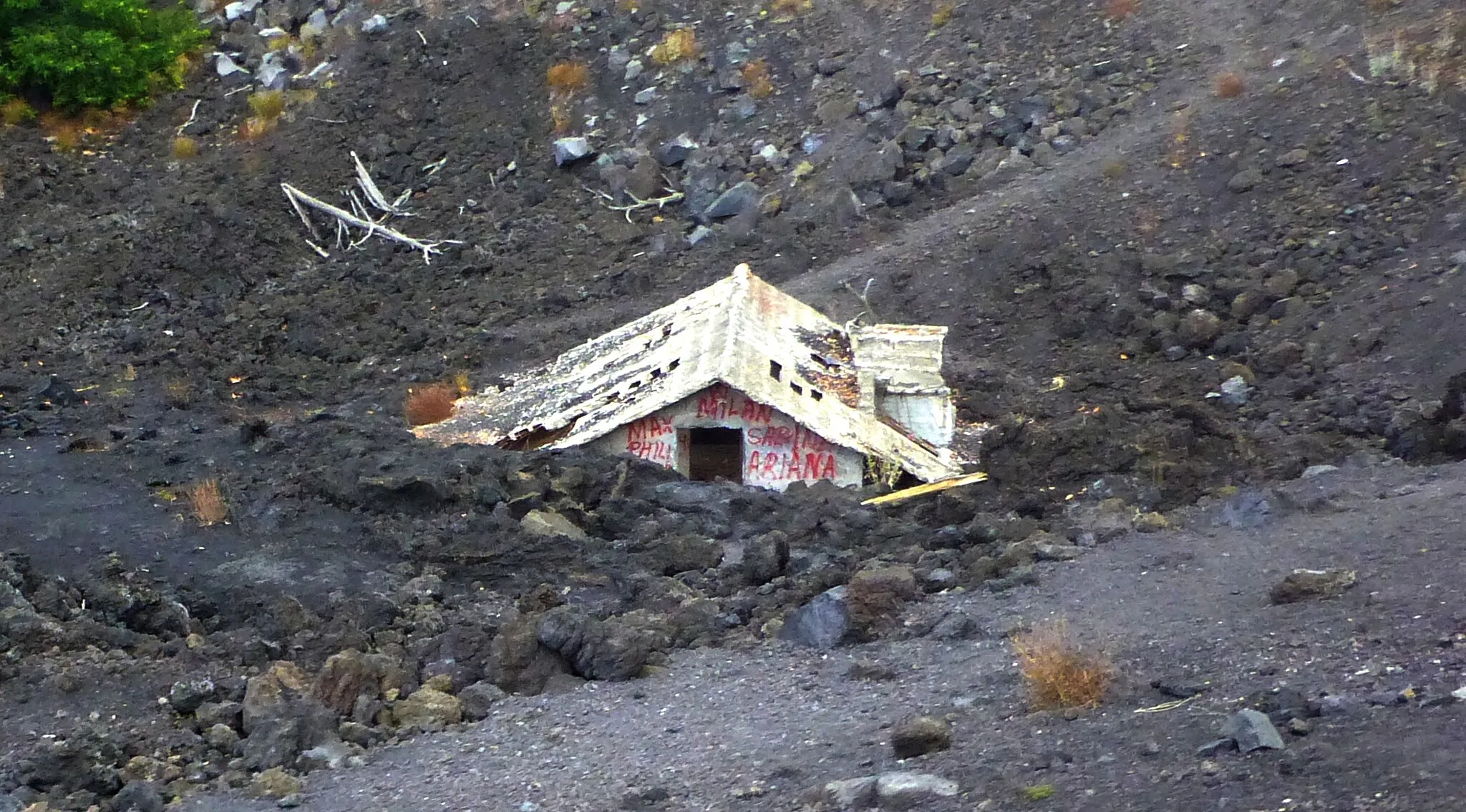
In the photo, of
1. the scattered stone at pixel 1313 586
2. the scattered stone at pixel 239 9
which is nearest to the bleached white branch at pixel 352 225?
the scattered stone at pixel 239 9

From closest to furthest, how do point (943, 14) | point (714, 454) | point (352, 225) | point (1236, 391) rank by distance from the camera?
1. point (714, 454)
2. point (1236, 391)
3. point (943, 14)
4. point (352, 225)

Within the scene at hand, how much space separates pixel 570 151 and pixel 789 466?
→ 12603 millimetres

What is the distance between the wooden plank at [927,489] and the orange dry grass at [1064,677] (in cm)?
551

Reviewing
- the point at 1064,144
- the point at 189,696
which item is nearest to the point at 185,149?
the point at 1064,144

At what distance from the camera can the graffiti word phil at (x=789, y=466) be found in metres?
13.7

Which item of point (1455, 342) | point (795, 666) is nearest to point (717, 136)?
point (1455, 342)

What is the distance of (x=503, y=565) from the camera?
11180mm

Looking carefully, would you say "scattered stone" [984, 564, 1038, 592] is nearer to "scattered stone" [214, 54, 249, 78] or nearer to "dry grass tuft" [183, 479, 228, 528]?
"dry grass tuft" [183, 479, 228, 528]

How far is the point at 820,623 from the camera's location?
8.62 metres

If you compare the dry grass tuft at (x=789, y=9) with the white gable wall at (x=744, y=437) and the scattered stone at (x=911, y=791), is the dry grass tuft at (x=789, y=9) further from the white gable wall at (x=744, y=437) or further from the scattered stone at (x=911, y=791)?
the scattered stone at (x=911, y=791)

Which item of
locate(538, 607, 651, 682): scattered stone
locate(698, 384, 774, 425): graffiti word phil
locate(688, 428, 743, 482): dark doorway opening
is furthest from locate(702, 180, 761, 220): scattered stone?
locate(538, 607, 651, 682): scattered stone

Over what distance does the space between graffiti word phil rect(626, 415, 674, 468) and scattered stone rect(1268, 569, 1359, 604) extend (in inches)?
277

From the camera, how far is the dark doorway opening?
14625mm

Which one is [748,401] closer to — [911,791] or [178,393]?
[911,791]
